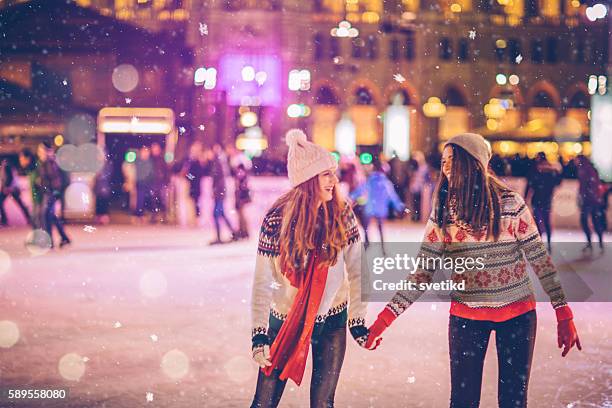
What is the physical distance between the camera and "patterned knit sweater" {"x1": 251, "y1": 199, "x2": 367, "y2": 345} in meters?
3.48

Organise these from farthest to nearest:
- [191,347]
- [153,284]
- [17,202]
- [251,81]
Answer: [251,81]
[17,202]
[153,284]
[191,347]

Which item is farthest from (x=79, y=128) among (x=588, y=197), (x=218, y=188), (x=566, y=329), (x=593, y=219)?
(x=566, y=329)

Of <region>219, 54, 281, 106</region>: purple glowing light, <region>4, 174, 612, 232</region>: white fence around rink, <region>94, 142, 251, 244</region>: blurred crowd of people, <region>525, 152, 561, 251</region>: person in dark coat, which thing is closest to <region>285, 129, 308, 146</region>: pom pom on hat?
<region>525, 152, 561, 251</region>: person in dark coat

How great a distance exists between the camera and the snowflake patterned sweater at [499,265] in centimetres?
344

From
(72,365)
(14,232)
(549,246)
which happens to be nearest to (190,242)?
(14,232)

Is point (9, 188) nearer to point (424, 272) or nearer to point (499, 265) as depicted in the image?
point (424, 272)

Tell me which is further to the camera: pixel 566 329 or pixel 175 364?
pixel 175 364

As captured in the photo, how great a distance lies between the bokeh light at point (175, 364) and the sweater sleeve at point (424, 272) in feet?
7.85

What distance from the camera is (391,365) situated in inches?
237

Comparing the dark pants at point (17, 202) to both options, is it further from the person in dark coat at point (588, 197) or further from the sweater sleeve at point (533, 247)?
the sweater sleeve at point (533, 247)

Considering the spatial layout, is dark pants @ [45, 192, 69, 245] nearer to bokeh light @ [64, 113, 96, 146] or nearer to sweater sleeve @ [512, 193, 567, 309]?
bokeh light @ [64, 113, 96, 146]

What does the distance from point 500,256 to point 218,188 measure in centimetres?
1133

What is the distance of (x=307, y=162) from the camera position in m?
3.56

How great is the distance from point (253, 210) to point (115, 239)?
6499mm
